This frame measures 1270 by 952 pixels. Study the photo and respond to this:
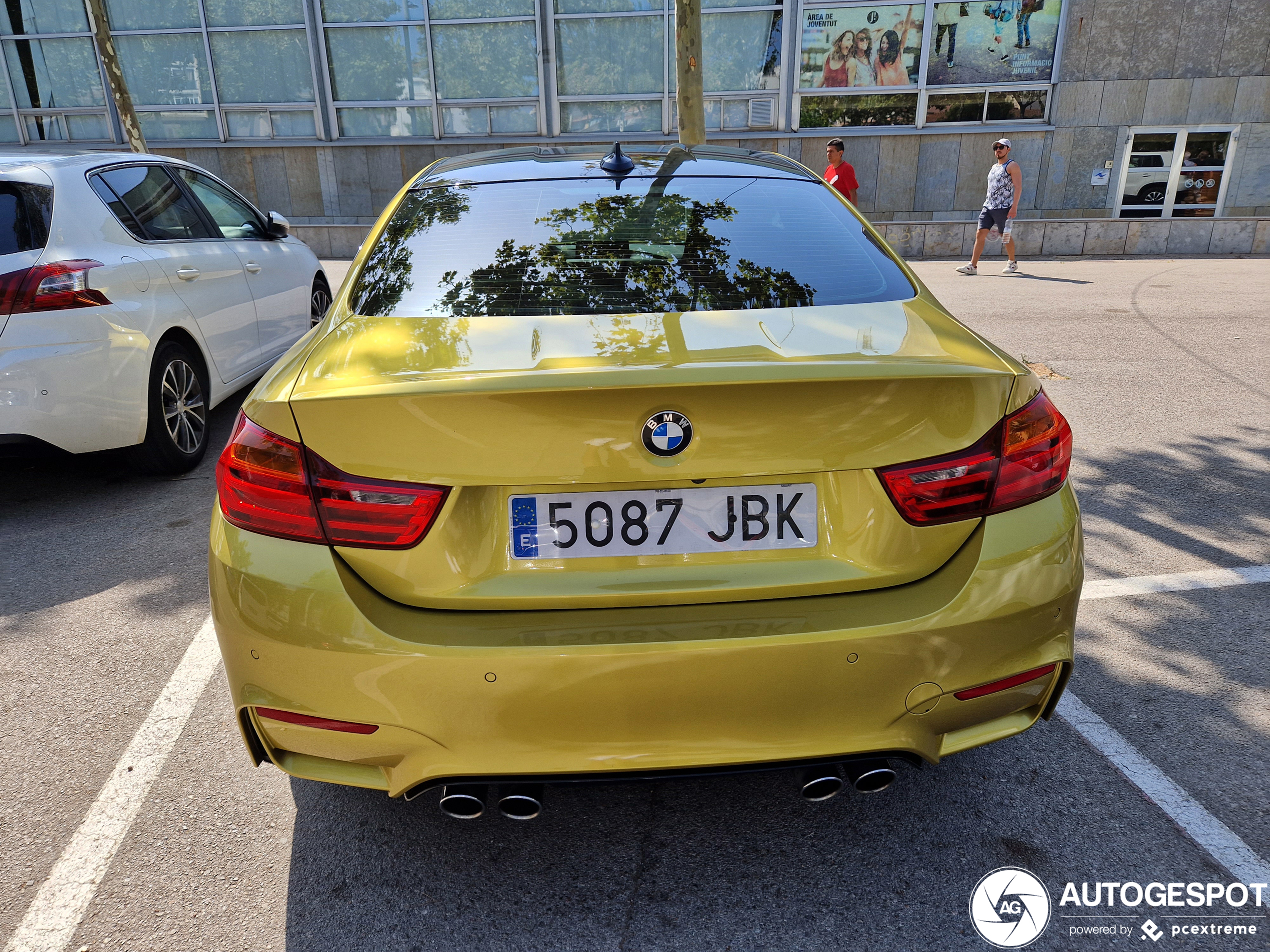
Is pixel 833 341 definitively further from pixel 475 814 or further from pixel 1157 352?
pixel 1157 352

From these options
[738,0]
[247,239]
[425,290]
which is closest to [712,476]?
[425,290]

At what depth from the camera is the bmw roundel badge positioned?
5.61ft

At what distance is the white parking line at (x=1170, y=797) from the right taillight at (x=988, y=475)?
3.20 ft

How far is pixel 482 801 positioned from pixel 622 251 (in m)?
1.40

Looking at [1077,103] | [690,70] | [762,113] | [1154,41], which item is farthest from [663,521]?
[1154,41]

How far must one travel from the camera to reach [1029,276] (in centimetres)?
1259

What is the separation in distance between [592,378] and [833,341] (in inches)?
21.4

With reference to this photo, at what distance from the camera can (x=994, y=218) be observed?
1296 centimetres

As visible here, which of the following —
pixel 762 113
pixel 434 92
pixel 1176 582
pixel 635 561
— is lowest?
pixel 1176 582

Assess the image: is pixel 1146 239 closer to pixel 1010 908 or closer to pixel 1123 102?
pixel 1123 102

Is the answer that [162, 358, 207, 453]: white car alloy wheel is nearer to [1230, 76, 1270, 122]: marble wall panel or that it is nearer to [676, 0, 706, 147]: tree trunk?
[676, 0, 706, 147]: tree trunk

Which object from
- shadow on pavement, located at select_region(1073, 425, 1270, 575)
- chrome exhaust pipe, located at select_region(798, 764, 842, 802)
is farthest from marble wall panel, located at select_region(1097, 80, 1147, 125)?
chrome exhaust pipe, located at select_region(798, 764, 842, 802)

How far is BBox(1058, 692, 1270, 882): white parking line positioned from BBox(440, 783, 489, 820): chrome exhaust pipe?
1706 millimetres

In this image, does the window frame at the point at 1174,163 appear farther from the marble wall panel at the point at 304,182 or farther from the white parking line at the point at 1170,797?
the white parking line at the point at 1170,797
